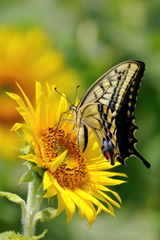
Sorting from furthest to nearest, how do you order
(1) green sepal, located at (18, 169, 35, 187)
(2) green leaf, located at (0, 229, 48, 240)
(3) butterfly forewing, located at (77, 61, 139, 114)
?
(3) butterfly forewing, located at (77, 61, 139, 114) < (1) green sepal, located at (18, 169, 35, 187) < (2) green leaf, located at (0, 229, 48, 240)

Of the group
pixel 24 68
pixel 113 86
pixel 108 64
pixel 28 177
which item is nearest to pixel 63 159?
pixel 28 177

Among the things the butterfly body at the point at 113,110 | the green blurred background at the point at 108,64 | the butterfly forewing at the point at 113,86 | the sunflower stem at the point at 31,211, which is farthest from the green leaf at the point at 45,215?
the green blurred background at the point at 108,64

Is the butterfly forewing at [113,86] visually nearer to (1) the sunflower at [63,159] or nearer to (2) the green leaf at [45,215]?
(1) the sunflower at [63,159]

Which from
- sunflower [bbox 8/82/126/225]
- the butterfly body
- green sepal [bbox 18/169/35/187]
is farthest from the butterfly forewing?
green sepal [bbox 18/169/35/187]

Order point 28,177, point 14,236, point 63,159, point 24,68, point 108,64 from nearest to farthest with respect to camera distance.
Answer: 1. point 14,236
2. point 28,177
3. point 63,159
4. point 24,68
5. point 108,64

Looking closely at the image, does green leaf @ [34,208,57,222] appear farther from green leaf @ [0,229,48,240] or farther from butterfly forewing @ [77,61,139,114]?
butterfly forewing @ [77,61,139,114]

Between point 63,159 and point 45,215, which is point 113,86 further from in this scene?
point 45,215
